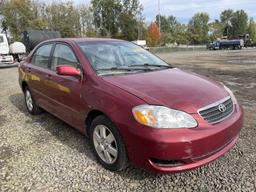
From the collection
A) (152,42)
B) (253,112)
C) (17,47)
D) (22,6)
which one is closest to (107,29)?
(152,42)

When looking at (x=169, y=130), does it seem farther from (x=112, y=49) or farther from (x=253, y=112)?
(x=253, y=112)

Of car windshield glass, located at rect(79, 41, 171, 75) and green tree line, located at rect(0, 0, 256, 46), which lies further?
green tree line, located at rect(0, 0, 256, 46)

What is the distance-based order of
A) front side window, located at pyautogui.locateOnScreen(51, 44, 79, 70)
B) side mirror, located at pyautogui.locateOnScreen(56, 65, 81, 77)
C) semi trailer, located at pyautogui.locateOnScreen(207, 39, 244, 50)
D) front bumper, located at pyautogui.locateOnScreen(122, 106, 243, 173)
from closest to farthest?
front bumper, located at pyautogui.locateOnScreen(122, 106, 243, 173), side mirror, located at pyautogui.locateOnScreen(56, 65, 81, 77), front side window, located at pyautogui.locateOnScreen(51, 44, 79, 70), semi trailer, located at pyautogui.locateOnScreen(207, 39, 244, 50)

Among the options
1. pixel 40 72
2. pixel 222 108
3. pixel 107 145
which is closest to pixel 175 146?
pixel 222 108

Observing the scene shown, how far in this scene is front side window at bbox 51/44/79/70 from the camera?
3.91 m

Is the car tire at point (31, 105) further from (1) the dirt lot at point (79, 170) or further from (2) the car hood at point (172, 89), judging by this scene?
(2) the car hood at point (172, 89)

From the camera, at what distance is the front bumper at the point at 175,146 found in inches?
102

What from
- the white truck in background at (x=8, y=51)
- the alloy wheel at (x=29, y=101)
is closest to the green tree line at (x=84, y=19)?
the white truck in background at (x=8, y=51)

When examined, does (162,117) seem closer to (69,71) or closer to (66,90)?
(69,71)

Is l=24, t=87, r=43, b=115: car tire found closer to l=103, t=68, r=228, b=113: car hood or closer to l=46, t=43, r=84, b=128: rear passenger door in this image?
l=46, t=43, r=84, b=128: rear passenger door

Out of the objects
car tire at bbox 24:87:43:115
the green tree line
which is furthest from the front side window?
the green tree line

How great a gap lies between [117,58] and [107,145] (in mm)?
1329

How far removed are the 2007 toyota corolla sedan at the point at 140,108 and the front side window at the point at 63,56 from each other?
1cm

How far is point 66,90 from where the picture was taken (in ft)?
12.8
